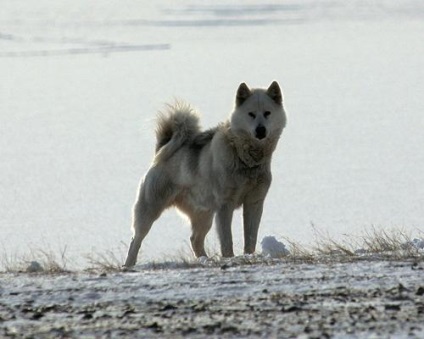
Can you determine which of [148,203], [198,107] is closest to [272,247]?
[148,203]

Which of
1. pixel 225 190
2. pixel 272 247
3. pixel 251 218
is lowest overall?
pixel 272 247

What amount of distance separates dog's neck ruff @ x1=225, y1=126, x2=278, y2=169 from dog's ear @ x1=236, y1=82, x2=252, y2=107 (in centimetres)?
29

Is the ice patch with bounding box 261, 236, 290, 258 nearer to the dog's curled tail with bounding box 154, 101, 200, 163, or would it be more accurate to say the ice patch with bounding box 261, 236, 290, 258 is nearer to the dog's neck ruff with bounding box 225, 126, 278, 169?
the dog's neck ruff with bounding box 225, 126, 278, 169

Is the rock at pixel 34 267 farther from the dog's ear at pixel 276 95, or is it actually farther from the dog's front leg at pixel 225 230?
the dog's ear at pixel 276 95

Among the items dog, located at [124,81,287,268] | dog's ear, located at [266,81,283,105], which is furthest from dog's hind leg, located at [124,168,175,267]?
dog's ear, located at [266,81,283,105]

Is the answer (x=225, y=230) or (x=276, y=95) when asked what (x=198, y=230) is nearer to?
(x=225, y=230)

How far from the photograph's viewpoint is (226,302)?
5418 mm

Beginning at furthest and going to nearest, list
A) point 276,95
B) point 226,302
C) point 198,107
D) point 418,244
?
1. point 198,107
2. point 276,95
3. point 418,244
4. point 226,302

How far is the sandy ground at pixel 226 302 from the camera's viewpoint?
4820 millimetres

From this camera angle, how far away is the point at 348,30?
3319cm

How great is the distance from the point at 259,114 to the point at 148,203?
1332 mm

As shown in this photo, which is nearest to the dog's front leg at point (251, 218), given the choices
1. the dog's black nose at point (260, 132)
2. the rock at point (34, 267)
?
the dog's black nose at point (260, 132)

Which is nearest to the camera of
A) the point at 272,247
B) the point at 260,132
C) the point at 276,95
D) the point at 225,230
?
the point at 272,247

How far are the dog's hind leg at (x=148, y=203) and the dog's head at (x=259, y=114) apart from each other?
2.85ft
